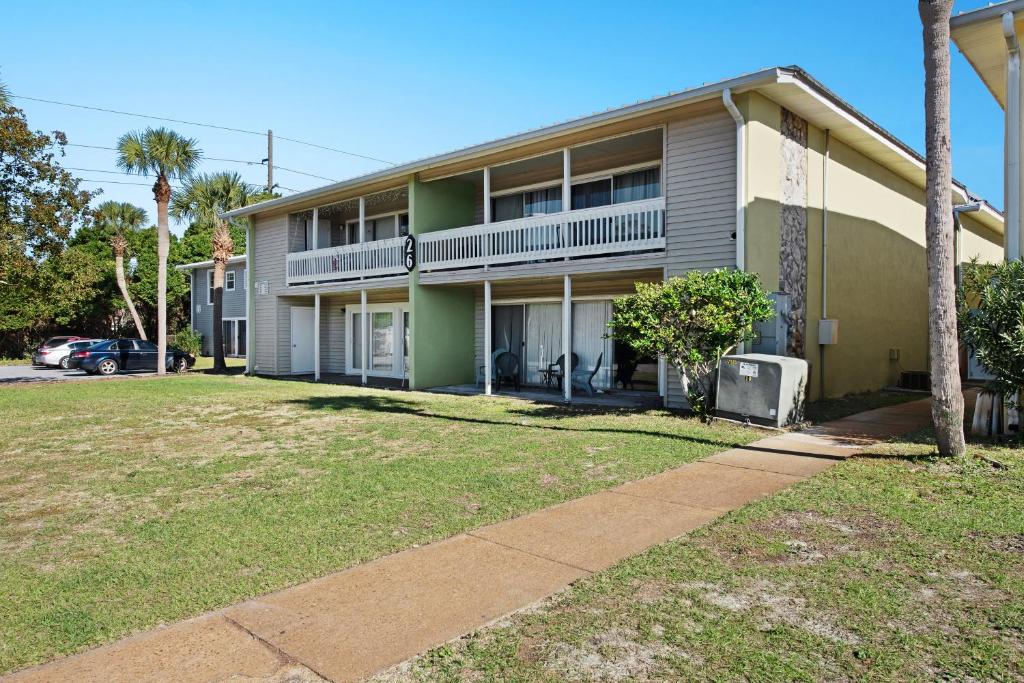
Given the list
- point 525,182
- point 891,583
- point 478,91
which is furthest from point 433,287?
point 891,583

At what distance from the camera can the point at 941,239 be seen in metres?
7.02

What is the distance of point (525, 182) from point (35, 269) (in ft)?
42.7

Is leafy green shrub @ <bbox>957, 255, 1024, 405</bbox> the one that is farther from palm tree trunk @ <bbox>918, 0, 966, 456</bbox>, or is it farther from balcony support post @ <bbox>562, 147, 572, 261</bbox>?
balcony support post @ <bbox>562, 147, 572, 261</bbox>

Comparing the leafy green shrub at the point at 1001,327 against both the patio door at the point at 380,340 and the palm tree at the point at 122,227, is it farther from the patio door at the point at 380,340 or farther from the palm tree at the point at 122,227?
the palm tree at the point at 122,227

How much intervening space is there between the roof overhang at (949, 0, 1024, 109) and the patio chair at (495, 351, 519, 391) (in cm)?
1016

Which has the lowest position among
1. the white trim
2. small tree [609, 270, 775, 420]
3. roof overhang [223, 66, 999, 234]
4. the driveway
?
the driveway

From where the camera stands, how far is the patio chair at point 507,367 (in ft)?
51.6

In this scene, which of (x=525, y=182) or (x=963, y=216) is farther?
(x=963, y=216)

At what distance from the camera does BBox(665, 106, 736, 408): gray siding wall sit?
37.0 ft

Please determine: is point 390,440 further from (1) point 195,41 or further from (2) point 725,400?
(1) point 195,41

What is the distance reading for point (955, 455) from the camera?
7.09 metres

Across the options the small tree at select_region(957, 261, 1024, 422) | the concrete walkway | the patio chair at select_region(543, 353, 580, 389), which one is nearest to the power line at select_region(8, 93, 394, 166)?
the patio chair at select_region(543, 353, 580, 389)

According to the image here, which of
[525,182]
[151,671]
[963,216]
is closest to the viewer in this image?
[151,671]

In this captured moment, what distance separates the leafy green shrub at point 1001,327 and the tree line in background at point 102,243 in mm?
19708
